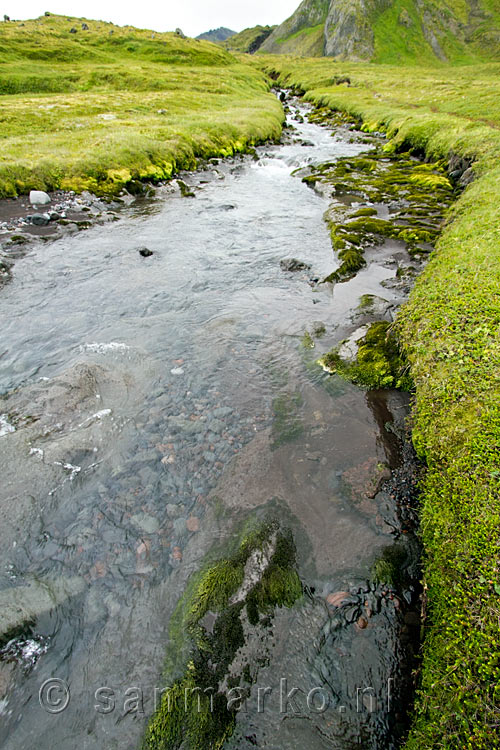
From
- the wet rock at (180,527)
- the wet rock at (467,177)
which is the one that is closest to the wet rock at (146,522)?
the wet rock at (180,527)

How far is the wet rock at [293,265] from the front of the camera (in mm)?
16438

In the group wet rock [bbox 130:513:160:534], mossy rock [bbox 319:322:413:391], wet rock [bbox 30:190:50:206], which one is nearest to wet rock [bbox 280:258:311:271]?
mossy rock [bbox 319:322:413:391]

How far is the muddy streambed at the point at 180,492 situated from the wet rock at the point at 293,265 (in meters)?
1.46

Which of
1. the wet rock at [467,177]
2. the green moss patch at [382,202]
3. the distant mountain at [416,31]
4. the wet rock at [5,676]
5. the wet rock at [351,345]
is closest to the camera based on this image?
the wet rock at [5,676]

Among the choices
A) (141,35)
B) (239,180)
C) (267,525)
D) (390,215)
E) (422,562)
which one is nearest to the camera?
(422,562)

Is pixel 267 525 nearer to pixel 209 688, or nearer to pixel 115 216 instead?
pixel 209 688

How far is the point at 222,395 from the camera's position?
9625mm

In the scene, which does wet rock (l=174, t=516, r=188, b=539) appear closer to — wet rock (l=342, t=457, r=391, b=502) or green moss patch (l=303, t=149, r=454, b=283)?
wet rock (l=342, t=457, r=391, b=502)

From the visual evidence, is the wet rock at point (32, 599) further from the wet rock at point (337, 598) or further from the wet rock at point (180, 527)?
the wet rock at point (337, 598)

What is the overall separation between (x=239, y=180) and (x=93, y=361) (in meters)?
26.4

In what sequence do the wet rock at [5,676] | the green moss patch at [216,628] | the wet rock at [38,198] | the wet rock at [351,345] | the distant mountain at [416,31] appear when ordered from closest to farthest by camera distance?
the green moss patch at [216,628] < the wet rock at [5,676] < the wet rock at [351,345] < the wet rock at [38,198] < the distant mountain at [416,31]

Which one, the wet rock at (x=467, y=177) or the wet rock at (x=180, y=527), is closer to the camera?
the wet rock at (x=180, y=527)

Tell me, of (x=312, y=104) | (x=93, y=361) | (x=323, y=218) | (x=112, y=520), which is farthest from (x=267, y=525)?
(x=312, y=104)

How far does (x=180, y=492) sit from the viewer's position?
7.24 metres
